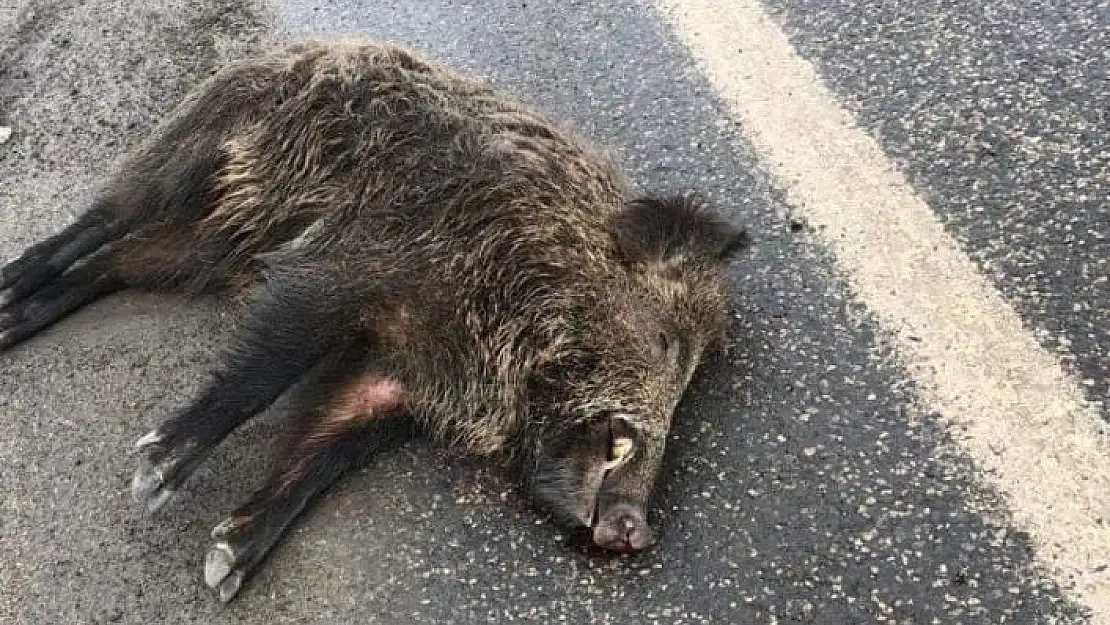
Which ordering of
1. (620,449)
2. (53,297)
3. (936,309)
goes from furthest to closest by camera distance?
(53,297), (936,309), (620,449)

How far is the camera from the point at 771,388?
11.0 feet

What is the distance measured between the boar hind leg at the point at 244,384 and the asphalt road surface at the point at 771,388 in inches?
4.4

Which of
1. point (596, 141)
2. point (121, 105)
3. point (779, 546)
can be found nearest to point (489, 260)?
point (596, 141)

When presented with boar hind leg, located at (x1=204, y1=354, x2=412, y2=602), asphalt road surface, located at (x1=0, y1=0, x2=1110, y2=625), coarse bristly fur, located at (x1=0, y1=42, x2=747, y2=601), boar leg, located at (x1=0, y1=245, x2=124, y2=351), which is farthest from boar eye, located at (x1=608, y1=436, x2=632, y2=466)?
boar leg, located at (x1=0, y1=245, x2=124, y2=351)

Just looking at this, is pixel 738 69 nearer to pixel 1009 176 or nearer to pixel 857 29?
pixel 857 29

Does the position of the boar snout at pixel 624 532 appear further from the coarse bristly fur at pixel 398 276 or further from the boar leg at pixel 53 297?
the boar leg at pixel 53 297

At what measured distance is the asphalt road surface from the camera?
2840 millimetres

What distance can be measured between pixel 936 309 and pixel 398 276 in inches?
59.5

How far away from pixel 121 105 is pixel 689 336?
8.53 feet

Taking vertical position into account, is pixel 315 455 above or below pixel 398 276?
below

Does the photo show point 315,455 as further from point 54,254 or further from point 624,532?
point 54,254

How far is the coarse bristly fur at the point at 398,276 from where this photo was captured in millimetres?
3256

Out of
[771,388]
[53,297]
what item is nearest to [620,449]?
[771,388]

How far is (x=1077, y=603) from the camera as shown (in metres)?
2.59
